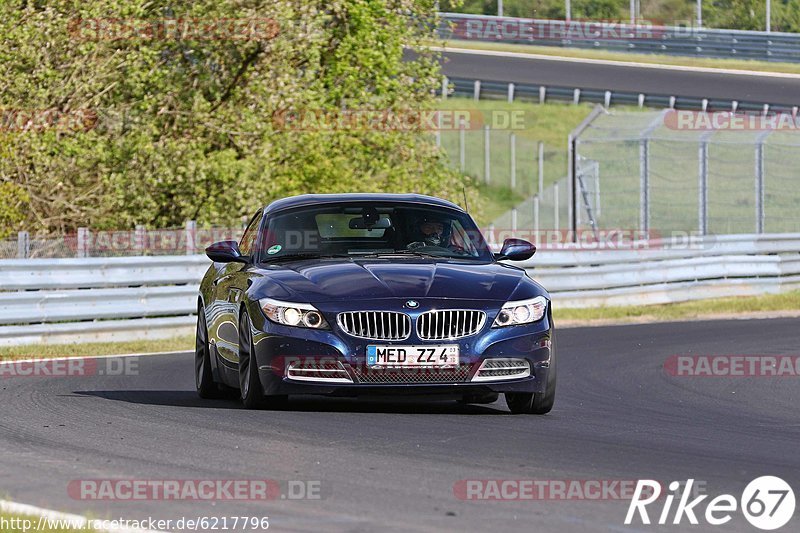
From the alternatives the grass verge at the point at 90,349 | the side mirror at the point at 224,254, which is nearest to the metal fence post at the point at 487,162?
the grass verge at the point at 90,349

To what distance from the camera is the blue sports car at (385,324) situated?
31.1ft

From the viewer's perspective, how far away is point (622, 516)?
6.12 metres

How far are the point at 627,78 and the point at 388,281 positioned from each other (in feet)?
135

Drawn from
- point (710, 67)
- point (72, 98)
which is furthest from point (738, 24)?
point (72, 98)

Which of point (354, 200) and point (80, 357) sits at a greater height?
point (354, 200)

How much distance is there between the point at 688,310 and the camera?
24.8 meters

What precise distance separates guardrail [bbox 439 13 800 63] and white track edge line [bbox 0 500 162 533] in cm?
Answer: 4602

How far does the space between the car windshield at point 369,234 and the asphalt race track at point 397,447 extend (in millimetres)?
1046

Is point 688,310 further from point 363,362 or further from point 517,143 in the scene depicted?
point 517,143

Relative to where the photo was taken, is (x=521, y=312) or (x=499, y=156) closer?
(x=521, y=312)

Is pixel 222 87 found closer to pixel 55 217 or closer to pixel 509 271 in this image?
pixel 55 217

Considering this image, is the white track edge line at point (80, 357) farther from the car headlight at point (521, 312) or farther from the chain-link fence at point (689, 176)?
the chain-link fence at point (689, 176)

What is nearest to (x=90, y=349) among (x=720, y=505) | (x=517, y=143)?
(x=720, y=505)

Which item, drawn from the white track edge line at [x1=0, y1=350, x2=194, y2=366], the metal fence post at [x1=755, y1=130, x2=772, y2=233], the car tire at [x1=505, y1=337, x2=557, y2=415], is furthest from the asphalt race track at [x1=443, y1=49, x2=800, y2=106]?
the car tire at [x1=505, y1=337, x2=557, y2=415]
